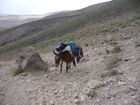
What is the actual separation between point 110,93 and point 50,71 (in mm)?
3349

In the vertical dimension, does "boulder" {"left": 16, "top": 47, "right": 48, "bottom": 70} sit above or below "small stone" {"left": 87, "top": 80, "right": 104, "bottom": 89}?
below

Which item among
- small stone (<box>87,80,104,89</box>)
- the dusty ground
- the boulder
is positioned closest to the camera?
the dusty ground

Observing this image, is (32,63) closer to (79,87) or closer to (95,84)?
(79,87)

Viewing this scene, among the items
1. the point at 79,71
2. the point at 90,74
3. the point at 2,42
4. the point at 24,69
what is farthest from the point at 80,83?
the point at 2,42

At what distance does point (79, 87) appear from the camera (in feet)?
15.1

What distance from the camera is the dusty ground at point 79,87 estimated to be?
148 inches

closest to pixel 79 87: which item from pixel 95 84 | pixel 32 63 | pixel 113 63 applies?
pixel 95 84

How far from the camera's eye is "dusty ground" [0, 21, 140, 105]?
3758 millimetres

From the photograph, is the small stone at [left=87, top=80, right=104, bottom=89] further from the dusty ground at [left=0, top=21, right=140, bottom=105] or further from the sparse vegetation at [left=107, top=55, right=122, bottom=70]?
the sparse vegetation at [left=107, top=55, right=122, bottom=70]

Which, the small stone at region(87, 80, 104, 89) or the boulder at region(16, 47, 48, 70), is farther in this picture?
the boulder at region(16, 47, 48, 70)

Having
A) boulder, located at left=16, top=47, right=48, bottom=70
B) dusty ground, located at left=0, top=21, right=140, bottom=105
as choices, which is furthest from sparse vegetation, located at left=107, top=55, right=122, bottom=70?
boulder, located at left=16, top=47, right=48, bottom=70

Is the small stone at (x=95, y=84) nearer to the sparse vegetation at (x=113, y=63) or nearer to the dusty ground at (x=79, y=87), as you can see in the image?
the dusty ground at (x=79, y=87)

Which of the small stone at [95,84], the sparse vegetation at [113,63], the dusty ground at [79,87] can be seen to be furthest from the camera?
the sparse vegetation at [113,63]

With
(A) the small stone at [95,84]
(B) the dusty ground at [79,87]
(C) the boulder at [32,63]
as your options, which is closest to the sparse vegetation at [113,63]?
(B) the dusty ground at [79,87]
